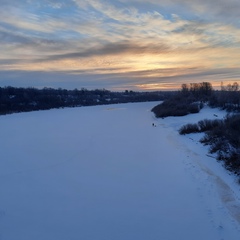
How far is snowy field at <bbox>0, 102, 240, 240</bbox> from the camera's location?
6.06 meters

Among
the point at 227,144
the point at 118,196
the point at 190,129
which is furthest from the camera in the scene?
the point at 190,129

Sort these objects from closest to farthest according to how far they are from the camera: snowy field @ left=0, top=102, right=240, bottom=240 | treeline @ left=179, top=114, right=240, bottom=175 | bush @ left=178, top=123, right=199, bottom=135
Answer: snowy field @ left=0, top=102, right=240, bottom=240 → treeline @ left=179, top=114, right=240, bottom=175 → bush @ left=178, top=123, right=199, bottom=135

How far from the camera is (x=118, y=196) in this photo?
7996mm

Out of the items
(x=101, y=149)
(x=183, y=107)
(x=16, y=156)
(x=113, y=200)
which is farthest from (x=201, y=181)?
(x=183, y=107)

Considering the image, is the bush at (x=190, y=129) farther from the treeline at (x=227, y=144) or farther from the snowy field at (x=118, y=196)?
the snowy field at (x=118, y=196)

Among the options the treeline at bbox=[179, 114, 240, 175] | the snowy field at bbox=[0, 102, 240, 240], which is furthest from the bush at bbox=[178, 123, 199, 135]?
the snowy field at bbox=[0, 102, 240, 240]

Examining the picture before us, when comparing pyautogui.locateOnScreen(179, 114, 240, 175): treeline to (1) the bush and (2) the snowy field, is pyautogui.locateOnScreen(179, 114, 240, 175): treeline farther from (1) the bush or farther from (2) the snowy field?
(1) the bush

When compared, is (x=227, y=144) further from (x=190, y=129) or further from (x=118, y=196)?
(x=190, y=129)

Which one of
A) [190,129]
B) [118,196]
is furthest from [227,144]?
[190,129]

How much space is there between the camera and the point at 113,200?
25.3 ft

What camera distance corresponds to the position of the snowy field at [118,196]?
6059 mm

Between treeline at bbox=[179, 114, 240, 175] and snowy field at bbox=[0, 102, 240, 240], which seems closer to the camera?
snowy field at bbox=[0, 102, 240, 240]

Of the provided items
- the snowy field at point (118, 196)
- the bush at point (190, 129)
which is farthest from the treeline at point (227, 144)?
the bush at point (190, 129)

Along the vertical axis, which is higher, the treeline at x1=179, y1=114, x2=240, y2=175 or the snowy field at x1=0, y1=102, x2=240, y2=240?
the treeline at x1=179, y1=114, x2=240, y2=175
